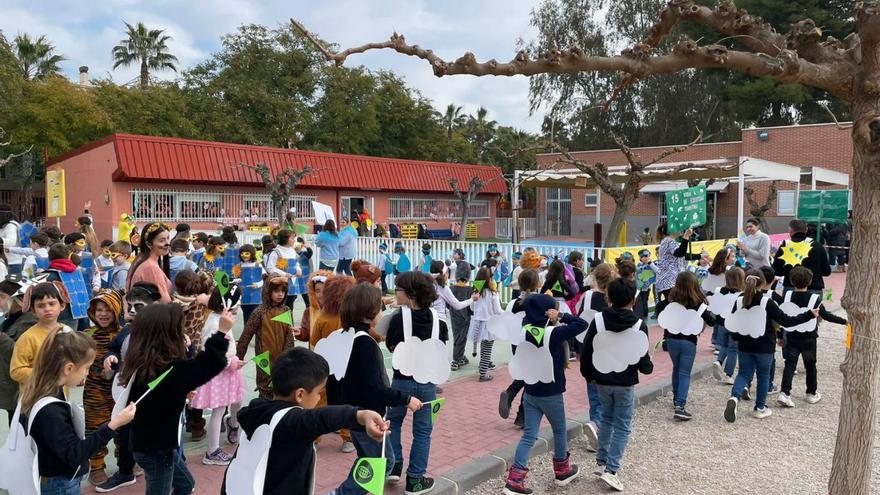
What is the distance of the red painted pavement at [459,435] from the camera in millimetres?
4352

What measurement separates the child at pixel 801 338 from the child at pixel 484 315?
119 inches

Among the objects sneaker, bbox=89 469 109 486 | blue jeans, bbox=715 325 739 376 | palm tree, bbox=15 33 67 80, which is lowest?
sneaker, bbox=89 469 109 486

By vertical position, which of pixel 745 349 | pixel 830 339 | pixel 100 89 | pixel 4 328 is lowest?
pixel 830 339

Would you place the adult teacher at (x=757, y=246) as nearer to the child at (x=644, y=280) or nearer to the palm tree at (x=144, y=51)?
the child at (x=644, y=280)

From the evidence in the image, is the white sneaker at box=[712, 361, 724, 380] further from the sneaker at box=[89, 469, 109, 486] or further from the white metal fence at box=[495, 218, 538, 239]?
the white metal fence at box=[495, 218, 538, 239]

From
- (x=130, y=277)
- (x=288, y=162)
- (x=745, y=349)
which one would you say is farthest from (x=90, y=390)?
(x=288, y=162)

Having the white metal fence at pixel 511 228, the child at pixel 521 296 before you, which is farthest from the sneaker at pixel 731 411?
the white metal fence at pixel 511 228

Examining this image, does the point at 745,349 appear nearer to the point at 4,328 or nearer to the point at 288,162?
the point at 4,328

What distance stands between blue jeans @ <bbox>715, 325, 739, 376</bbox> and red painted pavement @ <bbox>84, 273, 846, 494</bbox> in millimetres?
636

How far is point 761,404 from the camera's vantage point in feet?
19.8

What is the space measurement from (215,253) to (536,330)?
5.78 m

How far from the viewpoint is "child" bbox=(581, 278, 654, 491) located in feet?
14.3

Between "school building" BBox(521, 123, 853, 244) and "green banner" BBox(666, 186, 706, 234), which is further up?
"school building" BBox(521, 123, 853, 244)

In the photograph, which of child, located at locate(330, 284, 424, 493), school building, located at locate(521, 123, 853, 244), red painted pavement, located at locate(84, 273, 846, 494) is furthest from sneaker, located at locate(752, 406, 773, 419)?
school building, located at locate(521, 123, 853, 244)
